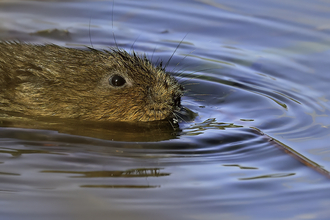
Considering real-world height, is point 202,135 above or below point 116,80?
below

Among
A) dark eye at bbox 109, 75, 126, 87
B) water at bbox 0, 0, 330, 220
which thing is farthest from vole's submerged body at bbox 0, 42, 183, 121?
water at bbox 0, 0, 330, 220

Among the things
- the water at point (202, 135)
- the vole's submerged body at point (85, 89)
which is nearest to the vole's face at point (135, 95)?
the vole's submerged body at point (85, 89)

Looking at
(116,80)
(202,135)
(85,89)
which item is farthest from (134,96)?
(202,135)

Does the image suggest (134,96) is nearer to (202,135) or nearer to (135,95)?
(135,95)

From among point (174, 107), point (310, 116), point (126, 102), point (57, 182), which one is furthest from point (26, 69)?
point (310, 116)

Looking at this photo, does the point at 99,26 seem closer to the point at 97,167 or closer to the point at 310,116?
the point at 310,116

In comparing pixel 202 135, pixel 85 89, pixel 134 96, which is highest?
pixel 85 89

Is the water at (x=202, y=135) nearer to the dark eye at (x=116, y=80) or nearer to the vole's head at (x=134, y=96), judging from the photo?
the vole's head at (x=134, y=96)

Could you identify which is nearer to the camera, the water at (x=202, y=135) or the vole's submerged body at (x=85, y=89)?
the water at (x=202, y=135)
